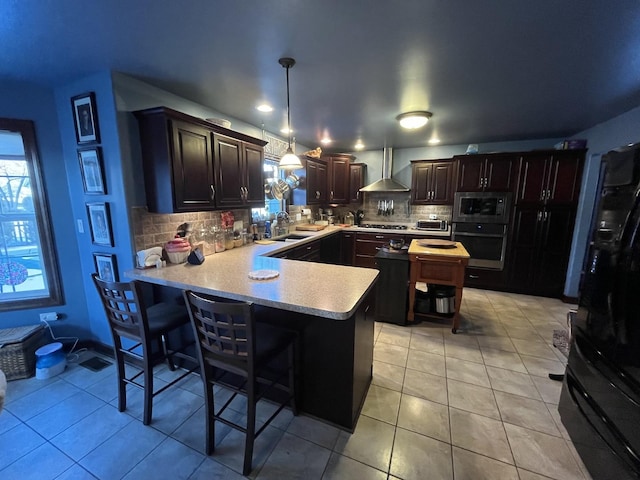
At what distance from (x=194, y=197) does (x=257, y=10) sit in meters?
1.47

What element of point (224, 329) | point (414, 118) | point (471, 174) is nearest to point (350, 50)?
point (414, 118)

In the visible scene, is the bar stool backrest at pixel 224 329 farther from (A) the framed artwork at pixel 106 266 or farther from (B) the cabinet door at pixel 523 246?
(B) the cabinet door at pixel 523 246

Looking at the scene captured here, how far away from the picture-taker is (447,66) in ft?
6.18

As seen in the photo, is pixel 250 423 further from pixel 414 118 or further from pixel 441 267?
pixel 414 118

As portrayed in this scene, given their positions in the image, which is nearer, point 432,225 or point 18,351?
point 18,351

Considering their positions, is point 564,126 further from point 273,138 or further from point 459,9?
point 273,138

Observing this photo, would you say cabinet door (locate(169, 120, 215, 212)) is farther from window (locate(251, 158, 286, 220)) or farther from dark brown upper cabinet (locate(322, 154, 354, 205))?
dark brown upper cabinet (locate(322, 154, 354, 205))

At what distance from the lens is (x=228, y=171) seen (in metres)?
2.63

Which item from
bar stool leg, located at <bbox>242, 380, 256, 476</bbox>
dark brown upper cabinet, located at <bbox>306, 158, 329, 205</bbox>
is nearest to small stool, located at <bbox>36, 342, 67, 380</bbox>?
bar stool leg, located at <bbox>242, 380, 256, 476</bbox>

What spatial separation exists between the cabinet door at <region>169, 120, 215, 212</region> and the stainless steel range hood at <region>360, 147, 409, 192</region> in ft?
10.6

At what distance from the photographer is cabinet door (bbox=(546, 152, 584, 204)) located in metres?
3.60

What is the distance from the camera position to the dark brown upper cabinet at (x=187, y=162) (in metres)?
2.06

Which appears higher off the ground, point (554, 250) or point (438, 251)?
point (438, 251)

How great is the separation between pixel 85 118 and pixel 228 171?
113cm
